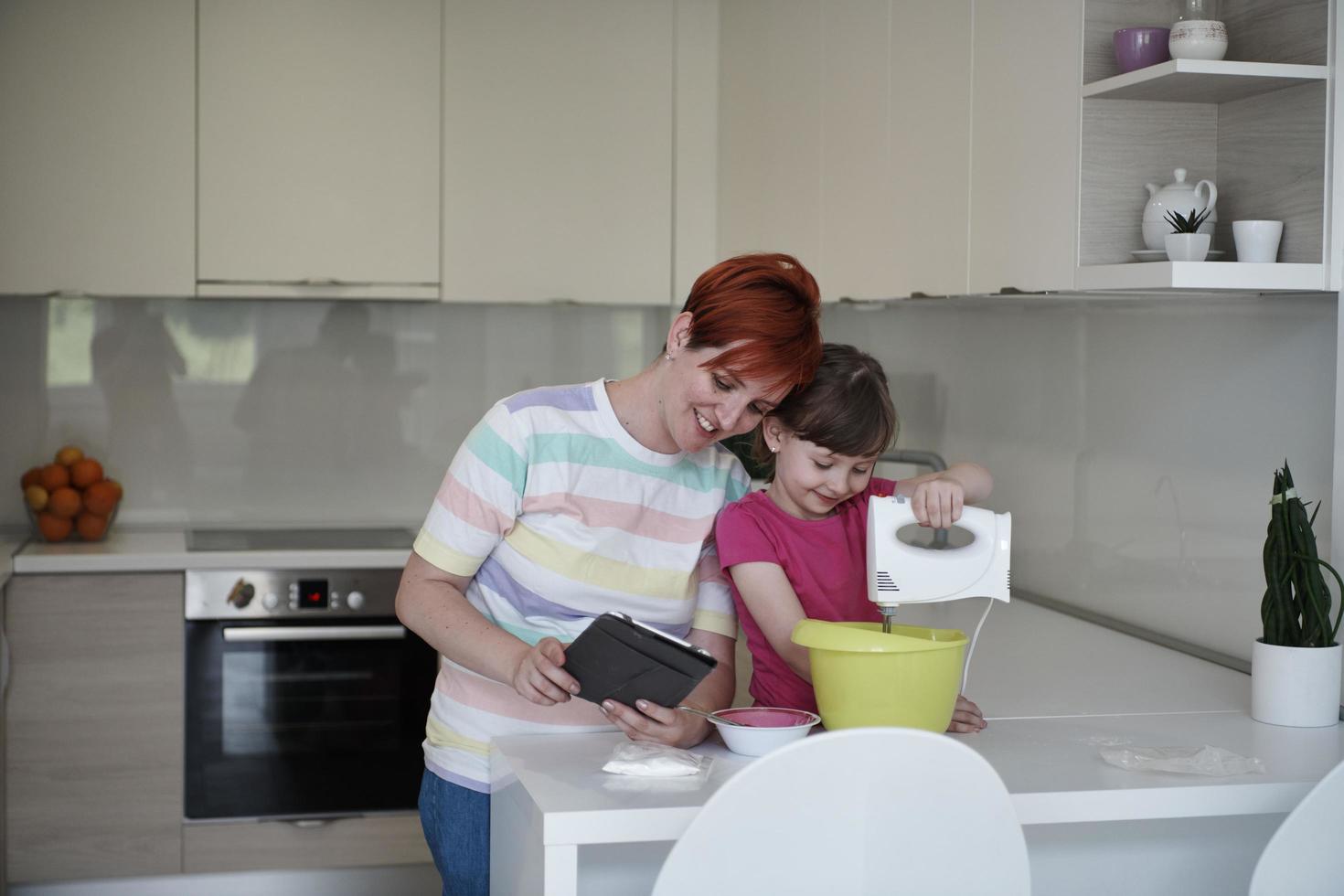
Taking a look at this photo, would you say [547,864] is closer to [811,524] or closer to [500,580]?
[500,580]

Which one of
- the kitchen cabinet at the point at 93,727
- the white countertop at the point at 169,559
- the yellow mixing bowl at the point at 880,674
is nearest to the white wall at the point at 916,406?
the white countertop at the point at 169,559

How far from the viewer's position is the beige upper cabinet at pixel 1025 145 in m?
1.85

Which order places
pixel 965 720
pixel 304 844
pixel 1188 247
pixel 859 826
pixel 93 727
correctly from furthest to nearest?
pixel 304 844 → pixel 93 727 → pixel 1188 247 → pixel 965 720 → pixel 859 826

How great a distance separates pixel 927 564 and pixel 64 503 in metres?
Result: 2.45

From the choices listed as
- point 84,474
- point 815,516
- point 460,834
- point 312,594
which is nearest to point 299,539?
point 312,594

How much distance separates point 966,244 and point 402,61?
1.72m

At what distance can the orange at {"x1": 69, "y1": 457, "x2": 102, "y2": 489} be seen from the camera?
3359 mm

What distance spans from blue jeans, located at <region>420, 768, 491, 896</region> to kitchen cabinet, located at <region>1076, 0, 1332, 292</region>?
0.99 meters

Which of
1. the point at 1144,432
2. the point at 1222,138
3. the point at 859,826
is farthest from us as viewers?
the point at 1144,432

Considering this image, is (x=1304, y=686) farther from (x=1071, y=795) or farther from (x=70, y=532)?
(x=70, y=532)

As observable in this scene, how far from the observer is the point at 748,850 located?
3.74ft

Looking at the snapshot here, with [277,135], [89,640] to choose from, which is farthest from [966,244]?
[89,640]

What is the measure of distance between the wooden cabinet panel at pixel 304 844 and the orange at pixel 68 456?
93cm

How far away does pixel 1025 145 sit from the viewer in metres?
1.96
